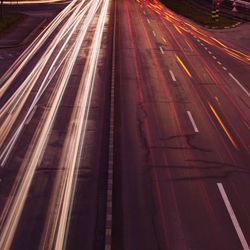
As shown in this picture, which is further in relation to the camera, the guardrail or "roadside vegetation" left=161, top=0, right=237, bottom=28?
the guardrail

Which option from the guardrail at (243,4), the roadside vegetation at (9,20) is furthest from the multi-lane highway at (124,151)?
the guardrail at (243,4)

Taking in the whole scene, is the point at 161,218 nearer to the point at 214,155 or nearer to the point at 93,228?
the point at 93,228

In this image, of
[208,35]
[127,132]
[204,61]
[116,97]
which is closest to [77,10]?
[208,35]

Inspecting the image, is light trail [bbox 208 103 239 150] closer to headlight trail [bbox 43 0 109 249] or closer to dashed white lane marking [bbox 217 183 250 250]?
dashed white lane marking [bbox 217 183 250 250]

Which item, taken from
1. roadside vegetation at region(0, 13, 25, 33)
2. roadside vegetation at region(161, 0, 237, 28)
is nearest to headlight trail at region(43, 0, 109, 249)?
roadside vegetation at region(0, 13, 25, 33)

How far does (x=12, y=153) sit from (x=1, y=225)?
4.34 meters

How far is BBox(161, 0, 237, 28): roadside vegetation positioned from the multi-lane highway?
621 inches

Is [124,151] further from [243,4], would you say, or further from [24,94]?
[243,4]

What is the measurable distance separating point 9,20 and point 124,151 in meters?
30.6

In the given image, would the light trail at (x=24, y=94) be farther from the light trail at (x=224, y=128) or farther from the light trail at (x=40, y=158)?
the light trail at (x=224, y=128)

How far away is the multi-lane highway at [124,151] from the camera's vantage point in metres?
10.7

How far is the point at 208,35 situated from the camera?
38594mm

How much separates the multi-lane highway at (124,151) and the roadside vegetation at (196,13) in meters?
15.8

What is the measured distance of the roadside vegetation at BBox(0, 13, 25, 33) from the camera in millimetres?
37900
